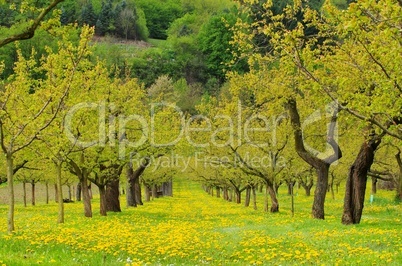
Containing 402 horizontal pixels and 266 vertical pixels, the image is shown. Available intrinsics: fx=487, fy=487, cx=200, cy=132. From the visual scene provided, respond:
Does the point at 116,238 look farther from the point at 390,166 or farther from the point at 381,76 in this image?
the point at 390,166

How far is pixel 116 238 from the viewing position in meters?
16.6

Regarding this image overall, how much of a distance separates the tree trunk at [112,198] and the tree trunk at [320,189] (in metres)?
15.6

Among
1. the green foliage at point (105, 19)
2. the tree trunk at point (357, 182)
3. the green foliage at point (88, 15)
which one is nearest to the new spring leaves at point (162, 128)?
the tree trunk at point (357, 182)

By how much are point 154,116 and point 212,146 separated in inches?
354

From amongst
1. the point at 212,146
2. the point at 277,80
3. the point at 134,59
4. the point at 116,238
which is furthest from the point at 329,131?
the point at 134,59

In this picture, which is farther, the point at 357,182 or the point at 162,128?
the point at 162,128

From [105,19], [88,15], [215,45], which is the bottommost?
[215,45]

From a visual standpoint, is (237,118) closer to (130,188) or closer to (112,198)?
(112,198)

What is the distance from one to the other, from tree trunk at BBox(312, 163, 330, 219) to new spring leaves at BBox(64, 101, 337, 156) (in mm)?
3108

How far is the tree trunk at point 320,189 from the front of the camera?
90.1 feet

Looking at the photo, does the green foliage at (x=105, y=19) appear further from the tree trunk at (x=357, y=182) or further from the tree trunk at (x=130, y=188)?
the tree trunk at (x=357, y=182)

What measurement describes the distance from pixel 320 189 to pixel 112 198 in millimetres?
16820

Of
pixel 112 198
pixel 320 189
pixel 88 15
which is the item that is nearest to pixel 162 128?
pixel 112 198

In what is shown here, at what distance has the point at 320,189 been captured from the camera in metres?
27.9
